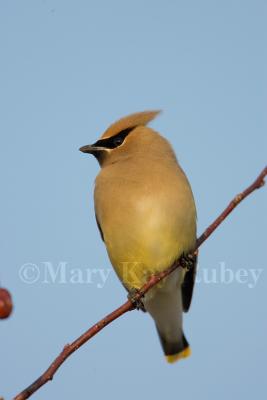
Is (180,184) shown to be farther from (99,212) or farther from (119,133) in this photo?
(119,133)

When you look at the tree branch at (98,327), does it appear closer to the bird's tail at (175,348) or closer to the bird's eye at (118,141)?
the bird's eye at (118,141)

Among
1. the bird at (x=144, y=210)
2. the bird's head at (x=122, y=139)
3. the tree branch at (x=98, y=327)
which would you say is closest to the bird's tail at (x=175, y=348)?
the bird at (x=144, y=210)

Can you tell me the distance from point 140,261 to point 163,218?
0.33 m

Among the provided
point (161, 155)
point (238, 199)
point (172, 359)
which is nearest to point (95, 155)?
Result: point (161, 155)

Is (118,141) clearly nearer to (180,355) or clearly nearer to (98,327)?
(180,355)

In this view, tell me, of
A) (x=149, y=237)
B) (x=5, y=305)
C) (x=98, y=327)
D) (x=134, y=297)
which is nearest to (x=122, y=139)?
(x=149, y=237)

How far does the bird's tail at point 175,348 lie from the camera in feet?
18.3

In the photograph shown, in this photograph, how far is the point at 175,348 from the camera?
5.57 meters

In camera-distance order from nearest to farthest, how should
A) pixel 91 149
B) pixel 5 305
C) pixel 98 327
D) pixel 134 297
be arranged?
pixel 5 305, pixel 98 327, pixel 134 297, pixel 91 149

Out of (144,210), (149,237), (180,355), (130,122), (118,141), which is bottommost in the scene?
(180,355)

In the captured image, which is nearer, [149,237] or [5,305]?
[5,305]

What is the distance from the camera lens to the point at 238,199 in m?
2.76

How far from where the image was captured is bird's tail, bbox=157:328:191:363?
5.57 metres

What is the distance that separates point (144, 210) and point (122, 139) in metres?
1.04
